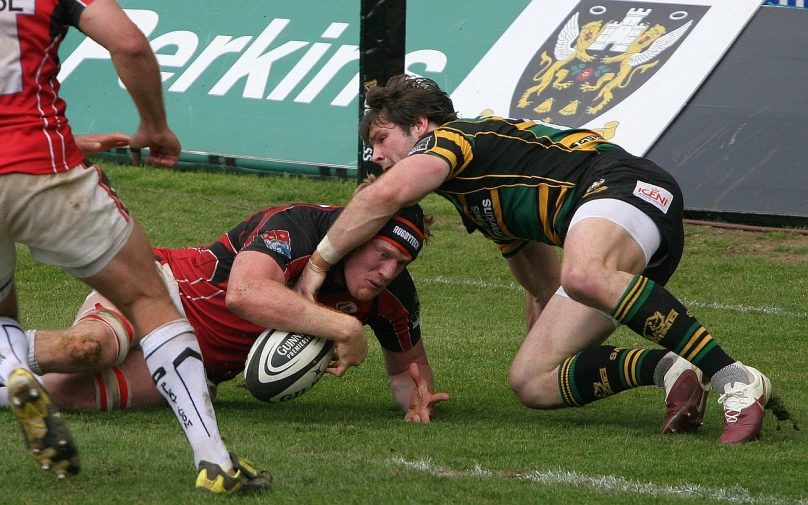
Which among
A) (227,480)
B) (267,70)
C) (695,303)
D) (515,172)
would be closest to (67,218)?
(227,480)

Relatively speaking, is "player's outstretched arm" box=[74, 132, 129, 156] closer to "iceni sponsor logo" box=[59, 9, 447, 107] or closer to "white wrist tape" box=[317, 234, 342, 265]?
"white wrist tape" box=[317, 234, 342, 265]

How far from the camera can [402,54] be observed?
7.32m

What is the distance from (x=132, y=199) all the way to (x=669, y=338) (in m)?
7.62

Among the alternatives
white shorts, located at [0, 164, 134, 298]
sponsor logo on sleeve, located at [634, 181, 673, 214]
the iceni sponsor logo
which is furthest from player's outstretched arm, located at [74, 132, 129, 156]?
the iceni sponsor logo

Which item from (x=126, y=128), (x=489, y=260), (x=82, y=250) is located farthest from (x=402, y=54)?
(x=126, y=128)

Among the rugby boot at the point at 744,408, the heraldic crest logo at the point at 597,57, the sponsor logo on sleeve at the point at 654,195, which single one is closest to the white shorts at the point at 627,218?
the sponsor logo on sleeve at the point at 654,195

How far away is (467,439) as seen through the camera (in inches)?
171

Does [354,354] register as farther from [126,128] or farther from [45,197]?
[126,128]

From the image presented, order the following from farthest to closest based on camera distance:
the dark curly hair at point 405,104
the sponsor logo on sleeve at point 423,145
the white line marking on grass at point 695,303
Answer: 1. the white line marking on grass at point 695,303
2. the dark curly hair at point 405,104
3. the sponsor logo on sleeve at point 423,145

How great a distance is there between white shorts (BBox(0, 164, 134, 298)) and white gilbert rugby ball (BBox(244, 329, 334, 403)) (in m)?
1.36

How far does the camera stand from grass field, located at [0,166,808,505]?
3.51 m

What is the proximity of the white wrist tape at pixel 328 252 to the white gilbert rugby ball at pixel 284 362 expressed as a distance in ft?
1.09

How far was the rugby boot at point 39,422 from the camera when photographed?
10.5 feet

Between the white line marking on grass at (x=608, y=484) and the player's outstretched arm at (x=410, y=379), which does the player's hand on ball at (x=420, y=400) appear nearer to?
the player's outstretched arm at (x=410, y=379)
